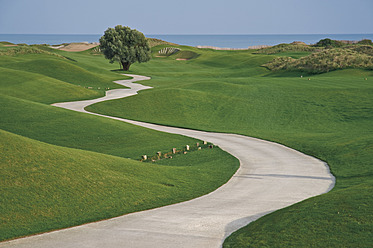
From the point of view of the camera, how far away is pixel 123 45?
90.9 metres

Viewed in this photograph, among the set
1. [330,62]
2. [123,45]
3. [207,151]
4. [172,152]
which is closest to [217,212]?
[207,151]

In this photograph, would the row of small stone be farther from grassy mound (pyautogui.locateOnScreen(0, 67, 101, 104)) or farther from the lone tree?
the lone tree

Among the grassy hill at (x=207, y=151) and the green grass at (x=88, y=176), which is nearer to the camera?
the grassy hill at (x=207, y=151)

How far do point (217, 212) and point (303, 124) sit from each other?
25.9m

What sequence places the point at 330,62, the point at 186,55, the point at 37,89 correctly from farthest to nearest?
the point at 186,55, the point at 330,62, the point at 37,89

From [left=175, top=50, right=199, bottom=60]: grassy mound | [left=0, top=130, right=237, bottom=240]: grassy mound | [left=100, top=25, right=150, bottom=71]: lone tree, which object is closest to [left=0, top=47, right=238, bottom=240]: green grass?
[left=0, top=130, right=237, bottom=240]: grassy mound

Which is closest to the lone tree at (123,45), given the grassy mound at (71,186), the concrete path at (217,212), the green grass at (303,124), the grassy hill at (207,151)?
the grassy hill at (207,151)

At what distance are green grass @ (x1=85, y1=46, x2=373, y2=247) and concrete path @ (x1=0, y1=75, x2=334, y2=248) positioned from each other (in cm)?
98

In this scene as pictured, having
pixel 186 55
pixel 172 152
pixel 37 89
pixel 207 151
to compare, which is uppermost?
pixel 186 55

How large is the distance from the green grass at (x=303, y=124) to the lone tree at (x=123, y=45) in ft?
77.6

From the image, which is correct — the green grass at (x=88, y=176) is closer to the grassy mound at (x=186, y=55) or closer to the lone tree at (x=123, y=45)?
the lone tree at (x=123, y=45)

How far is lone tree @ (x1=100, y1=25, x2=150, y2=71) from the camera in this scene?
3531 inches

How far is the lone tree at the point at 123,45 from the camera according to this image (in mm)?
89688

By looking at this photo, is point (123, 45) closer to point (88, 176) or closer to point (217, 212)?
point (88, 176)
